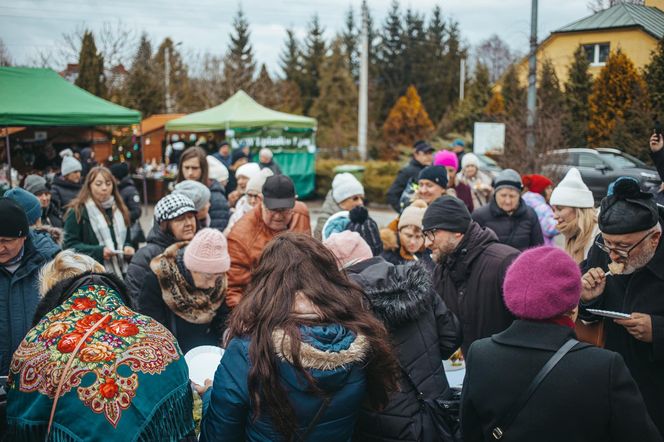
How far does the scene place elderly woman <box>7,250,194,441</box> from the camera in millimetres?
2084

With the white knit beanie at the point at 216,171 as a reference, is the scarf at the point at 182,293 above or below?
below

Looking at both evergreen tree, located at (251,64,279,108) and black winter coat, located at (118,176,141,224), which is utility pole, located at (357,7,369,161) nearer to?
evergreen tree, located at (251,64,279,108)

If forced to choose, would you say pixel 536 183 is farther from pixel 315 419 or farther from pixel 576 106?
pixel 576 106

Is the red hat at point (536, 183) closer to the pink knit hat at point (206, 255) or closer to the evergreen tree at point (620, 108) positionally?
the evergreen tree at point (620, 108)

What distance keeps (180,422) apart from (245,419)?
0.83 feet

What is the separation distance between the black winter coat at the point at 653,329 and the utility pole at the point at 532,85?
936cm

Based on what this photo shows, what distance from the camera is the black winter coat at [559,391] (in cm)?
214

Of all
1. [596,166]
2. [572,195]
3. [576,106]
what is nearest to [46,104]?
[576,106]

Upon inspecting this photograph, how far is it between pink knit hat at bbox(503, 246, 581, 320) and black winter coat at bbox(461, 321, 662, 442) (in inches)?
2.5

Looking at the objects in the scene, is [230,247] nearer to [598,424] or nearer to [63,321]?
[63,321]

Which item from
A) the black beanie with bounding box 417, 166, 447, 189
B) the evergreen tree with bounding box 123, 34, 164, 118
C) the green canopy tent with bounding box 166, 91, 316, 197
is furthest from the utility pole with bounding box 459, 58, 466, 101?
the black beanie with bounding box 417, 166, 447, 189

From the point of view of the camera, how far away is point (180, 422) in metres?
2.31

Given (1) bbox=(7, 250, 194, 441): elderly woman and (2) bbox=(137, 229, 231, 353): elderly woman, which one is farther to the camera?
(2) bbox=(137, 229, 231, 353): elderly woman

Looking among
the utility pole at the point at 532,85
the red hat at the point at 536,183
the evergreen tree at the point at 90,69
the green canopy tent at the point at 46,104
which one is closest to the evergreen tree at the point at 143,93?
the evergreen tree at the point at 90,69
